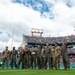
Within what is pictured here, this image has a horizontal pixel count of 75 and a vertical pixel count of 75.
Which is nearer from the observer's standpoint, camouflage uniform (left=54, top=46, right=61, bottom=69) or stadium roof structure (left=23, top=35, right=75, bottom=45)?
camouflage uniform (left=54, top=46, right=61, bottom=69)

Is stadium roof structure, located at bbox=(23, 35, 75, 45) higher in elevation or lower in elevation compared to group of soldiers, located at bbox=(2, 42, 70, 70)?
higher

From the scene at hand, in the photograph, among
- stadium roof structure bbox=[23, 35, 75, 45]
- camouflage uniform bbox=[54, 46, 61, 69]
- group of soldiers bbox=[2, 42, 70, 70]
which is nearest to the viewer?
camouflage uniform bbox=[54, 46, 61, 69]

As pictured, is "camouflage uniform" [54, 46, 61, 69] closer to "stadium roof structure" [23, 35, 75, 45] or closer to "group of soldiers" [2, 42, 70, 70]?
"group of soldiers" [2, 42, 70, 70]

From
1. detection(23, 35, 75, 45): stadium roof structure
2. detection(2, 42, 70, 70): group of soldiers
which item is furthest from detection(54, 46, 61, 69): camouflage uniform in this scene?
detection(23, 35, 75, 45): stadium roof structure

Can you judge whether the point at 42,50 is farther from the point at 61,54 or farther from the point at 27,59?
the point at 61,54

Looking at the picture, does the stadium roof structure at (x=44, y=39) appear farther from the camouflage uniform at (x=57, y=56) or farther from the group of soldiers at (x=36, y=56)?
the camouflage uniform at (x=57, y=56)

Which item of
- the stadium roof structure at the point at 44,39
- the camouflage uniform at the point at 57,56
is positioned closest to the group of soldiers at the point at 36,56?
the camouflage uniform at the point at 57,56

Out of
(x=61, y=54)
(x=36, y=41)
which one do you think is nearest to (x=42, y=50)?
(x=61, y=54)

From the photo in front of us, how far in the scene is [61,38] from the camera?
243ft

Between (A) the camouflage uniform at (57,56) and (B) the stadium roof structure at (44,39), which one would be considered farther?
(B) the stadium roof structure at (44,39)

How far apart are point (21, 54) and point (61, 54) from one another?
210 inches

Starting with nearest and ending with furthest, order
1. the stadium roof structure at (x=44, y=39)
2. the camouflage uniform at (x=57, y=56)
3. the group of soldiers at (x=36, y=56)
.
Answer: the camouflage uniform at (x=57, y=56) < the group of soldiers at (x=36, y=56) < the stadium roof structure at (x=44, y=39)

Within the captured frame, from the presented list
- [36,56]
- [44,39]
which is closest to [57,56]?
[36,56]

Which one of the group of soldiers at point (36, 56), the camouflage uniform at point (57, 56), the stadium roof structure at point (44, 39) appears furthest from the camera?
the stadium roof structure at point (44, 39)
